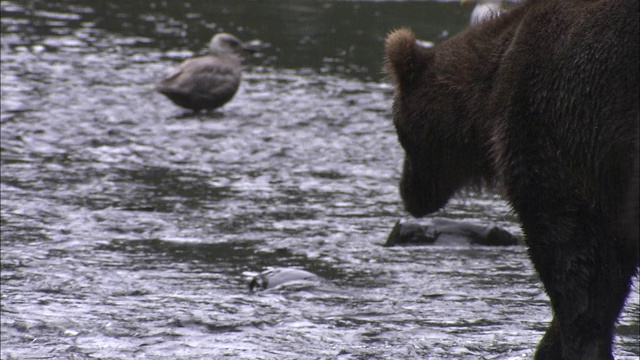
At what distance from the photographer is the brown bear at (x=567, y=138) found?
330cm

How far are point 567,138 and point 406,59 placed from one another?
1157mm

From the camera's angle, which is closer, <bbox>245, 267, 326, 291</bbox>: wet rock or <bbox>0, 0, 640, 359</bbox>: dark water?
<bbox>0, 0, 640, 359</bbox>: dark water

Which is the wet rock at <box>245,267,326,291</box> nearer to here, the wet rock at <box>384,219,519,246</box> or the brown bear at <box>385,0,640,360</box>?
the wet rock at <box>384,219,519,246</box>

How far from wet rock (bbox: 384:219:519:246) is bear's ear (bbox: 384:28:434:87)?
5.85 ft

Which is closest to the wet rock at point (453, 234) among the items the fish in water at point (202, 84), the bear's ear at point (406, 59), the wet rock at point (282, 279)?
the wet rock at point (282, 279)

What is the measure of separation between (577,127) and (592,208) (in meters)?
0.24

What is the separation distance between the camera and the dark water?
482 centimetres

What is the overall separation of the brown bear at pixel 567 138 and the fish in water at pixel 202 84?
571 cm

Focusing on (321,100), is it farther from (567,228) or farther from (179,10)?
(567,228)

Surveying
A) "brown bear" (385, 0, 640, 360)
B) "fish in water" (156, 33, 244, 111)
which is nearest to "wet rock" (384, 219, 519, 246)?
"brown bear" (385, 0, 640, 360)

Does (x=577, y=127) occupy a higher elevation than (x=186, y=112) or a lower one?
higher

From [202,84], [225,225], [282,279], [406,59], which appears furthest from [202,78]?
[406,59]

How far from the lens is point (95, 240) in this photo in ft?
20.5

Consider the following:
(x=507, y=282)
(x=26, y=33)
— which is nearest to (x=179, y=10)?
(x=26, y=33)
